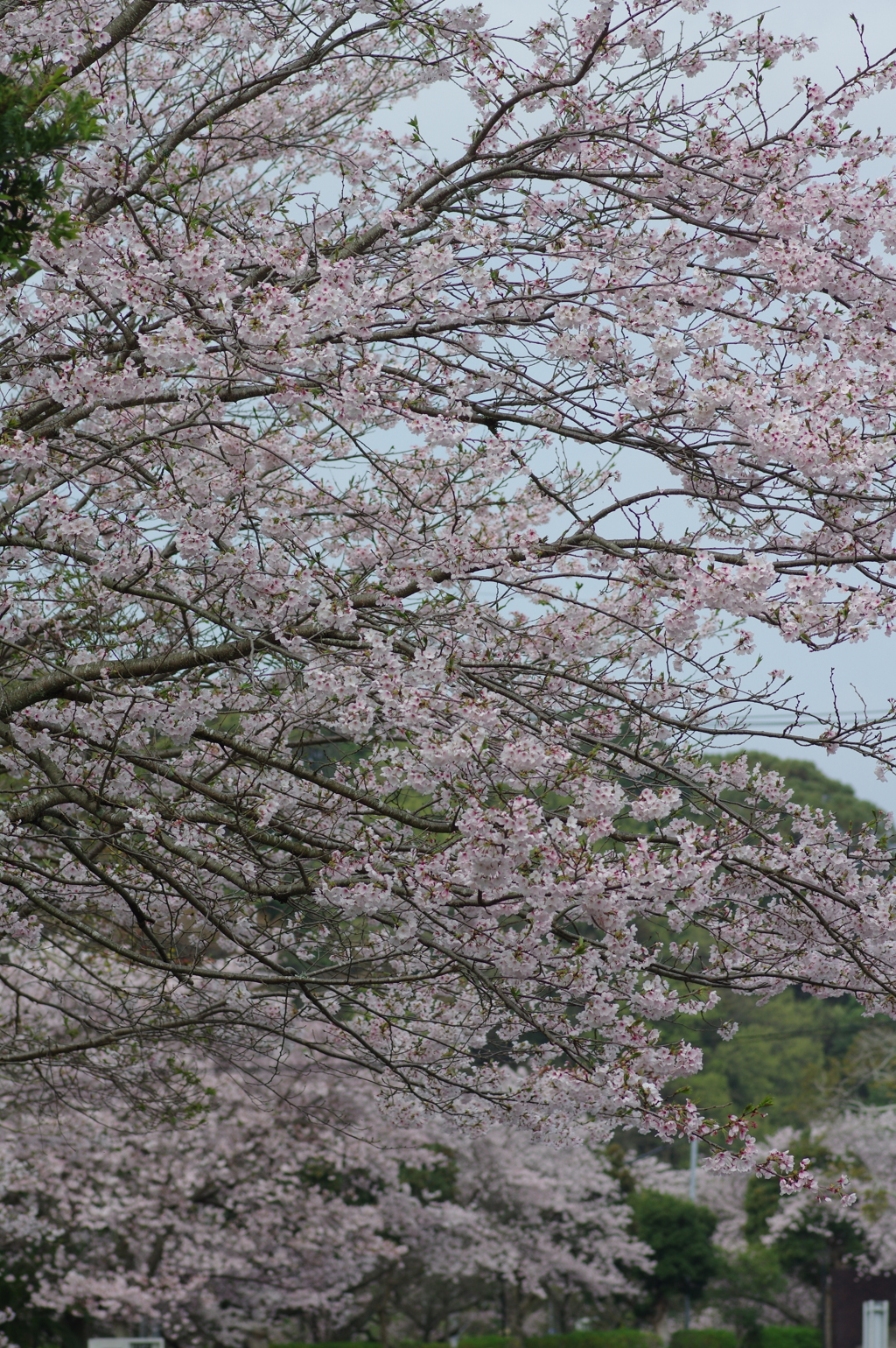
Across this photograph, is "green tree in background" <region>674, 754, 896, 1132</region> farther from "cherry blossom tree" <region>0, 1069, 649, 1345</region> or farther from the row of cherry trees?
"cherry blossom tree" <region>0, 1069, 649, 1345</region>

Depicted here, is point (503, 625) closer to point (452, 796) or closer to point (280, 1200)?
point (452, 796)

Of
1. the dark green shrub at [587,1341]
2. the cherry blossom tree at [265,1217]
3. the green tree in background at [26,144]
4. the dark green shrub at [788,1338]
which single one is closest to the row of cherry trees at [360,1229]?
the cherry blossom tree at [265,1217]

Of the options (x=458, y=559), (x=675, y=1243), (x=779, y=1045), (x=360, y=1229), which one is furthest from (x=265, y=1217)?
(x=779, y=1045)

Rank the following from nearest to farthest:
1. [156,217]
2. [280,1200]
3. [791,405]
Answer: [791,405] → [156,217] → [280,1200]

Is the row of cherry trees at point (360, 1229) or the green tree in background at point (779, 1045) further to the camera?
the green tree in background at point (779, 1045)

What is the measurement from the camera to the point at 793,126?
16.7 feet

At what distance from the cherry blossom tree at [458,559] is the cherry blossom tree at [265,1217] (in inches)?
353

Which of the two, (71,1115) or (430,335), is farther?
(71,1115)

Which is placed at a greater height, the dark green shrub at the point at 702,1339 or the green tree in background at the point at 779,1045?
the green tree in background at the point at 779,1045

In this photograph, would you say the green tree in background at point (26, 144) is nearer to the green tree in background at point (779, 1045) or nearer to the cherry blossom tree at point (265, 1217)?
the cherry blossom tree at point (265, 1217)

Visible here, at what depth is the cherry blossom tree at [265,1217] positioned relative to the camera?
16.9 metres

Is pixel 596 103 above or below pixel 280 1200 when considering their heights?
above

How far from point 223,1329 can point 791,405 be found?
1881 centimetres

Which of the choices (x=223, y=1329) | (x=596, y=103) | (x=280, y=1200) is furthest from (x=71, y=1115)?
(x=596, y=103)
